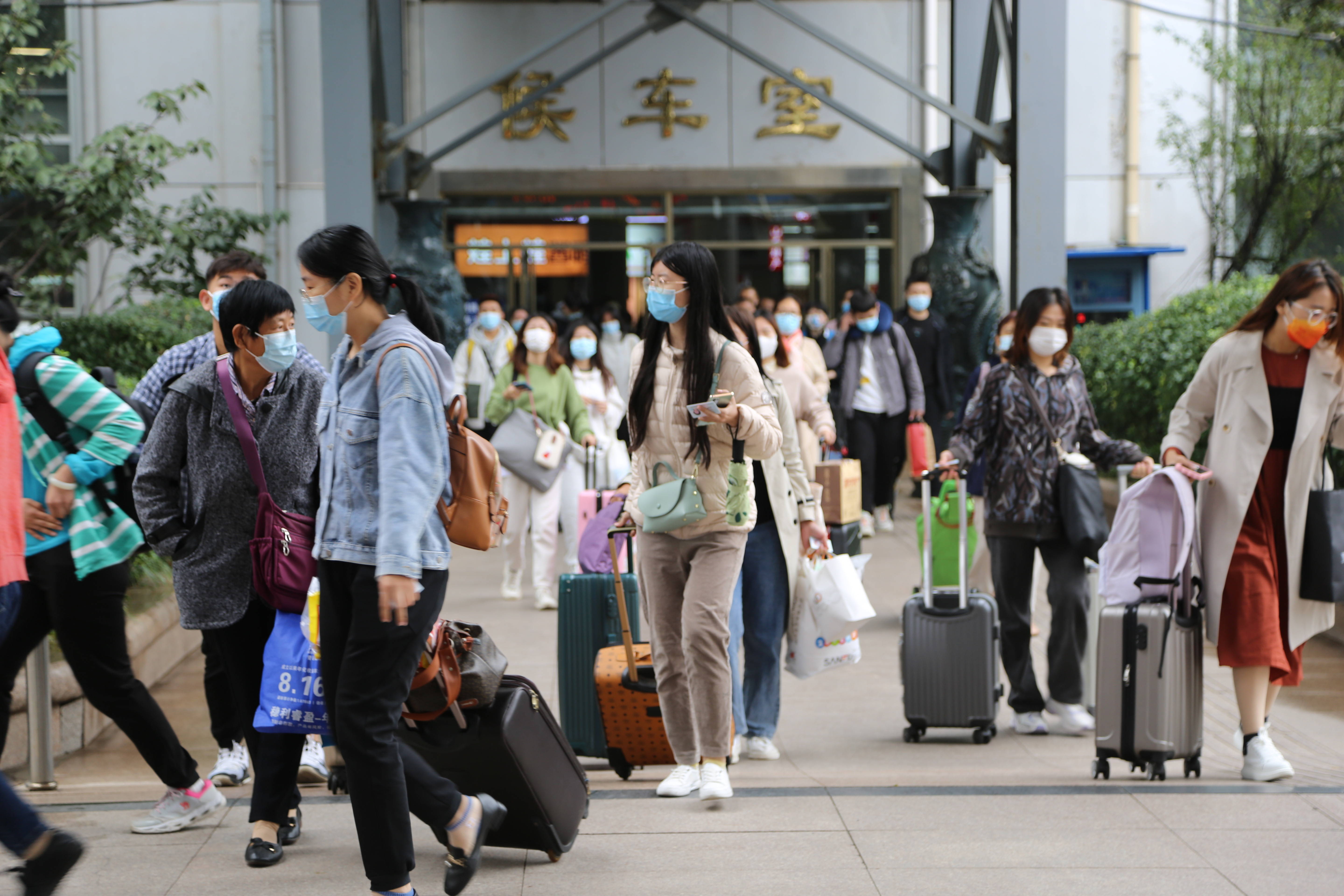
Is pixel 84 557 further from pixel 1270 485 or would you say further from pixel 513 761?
pixel 1270 485

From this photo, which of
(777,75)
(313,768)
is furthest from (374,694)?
(777,75)

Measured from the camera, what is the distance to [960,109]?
1510 cm

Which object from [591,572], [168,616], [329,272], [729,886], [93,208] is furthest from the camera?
[93,208]

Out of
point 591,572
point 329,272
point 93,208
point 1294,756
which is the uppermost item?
point 93,208

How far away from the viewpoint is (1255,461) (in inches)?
192

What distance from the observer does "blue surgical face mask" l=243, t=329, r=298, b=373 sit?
3877 mm

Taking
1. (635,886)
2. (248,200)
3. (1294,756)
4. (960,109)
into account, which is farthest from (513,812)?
(248,200)

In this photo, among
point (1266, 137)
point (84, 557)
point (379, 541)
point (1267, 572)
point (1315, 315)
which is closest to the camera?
point (379, 541)

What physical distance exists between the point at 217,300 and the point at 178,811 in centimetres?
163

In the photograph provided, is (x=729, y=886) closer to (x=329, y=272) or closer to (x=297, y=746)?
(x=297, y=746)

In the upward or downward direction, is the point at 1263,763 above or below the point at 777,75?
below

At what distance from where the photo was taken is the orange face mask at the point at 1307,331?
4.76 metres

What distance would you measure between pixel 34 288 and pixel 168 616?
19.1ft

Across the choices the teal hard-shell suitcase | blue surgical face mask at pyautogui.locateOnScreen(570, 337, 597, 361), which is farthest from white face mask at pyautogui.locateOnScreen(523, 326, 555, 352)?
the teal hard-shell suitcase
